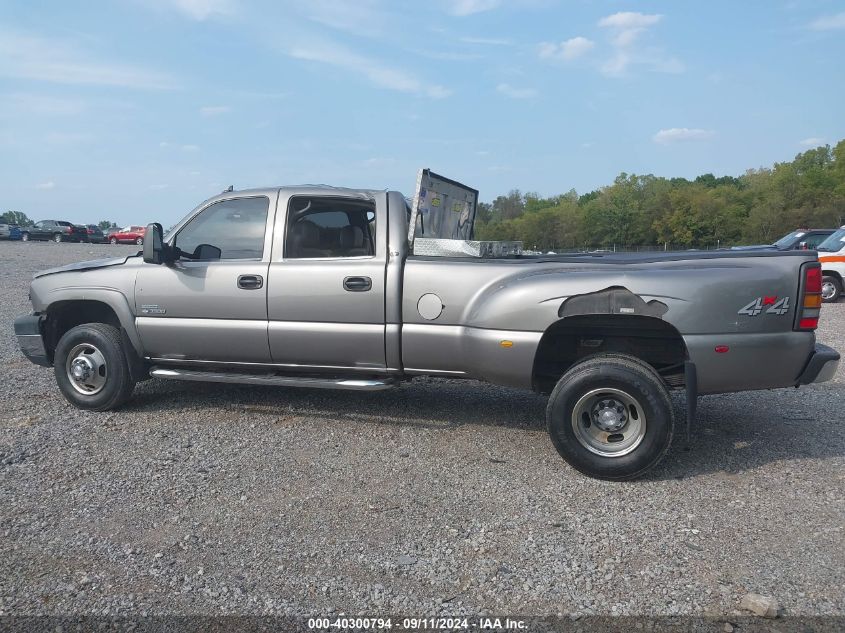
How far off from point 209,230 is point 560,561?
3989 millimetres

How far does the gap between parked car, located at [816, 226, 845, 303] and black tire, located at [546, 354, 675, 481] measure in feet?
41.6

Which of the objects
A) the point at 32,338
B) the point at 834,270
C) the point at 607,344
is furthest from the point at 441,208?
the point at 834,270

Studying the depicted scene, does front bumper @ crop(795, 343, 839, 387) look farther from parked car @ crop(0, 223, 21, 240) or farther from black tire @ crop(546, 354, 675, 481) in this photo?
parked car @ crop(0, 223, 21, 240)

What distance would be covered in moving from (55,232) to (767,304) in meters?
51.0

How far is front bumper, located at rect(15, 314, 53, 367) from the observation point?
603cm

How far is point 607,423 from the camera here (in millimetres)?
4555

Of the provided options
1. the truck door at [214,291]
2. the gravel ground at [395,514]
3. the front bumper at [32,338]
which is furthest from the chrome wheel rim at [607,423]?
the front bumper at [32,338]

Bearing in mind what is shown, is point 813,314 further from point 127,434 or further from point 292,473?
point 127,434

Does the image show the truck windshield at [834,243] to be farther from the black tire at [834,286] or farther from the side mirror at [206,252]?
the side mirror at [206,252]

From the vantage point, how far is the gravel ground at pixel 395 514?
3137 mm

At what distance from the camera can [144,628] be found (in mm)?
2863

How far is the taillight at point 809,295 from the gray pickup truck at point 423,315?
0.01 meters

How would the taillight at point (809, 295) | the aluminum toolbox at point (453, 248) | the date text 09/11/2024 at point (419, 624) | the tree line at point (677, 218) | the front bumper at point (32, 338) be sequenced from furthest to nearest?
1. the tree line at point (677, 218)
2. the front bumper at point (32, 338)
3. the aluminum toolbox at point (453, 248)
4. the taillight at point (809, 295)
5. the date text 09/11/2024 at point (419, 624)

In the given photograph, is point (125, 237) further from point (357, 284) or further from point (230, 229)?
point (357, 284)
